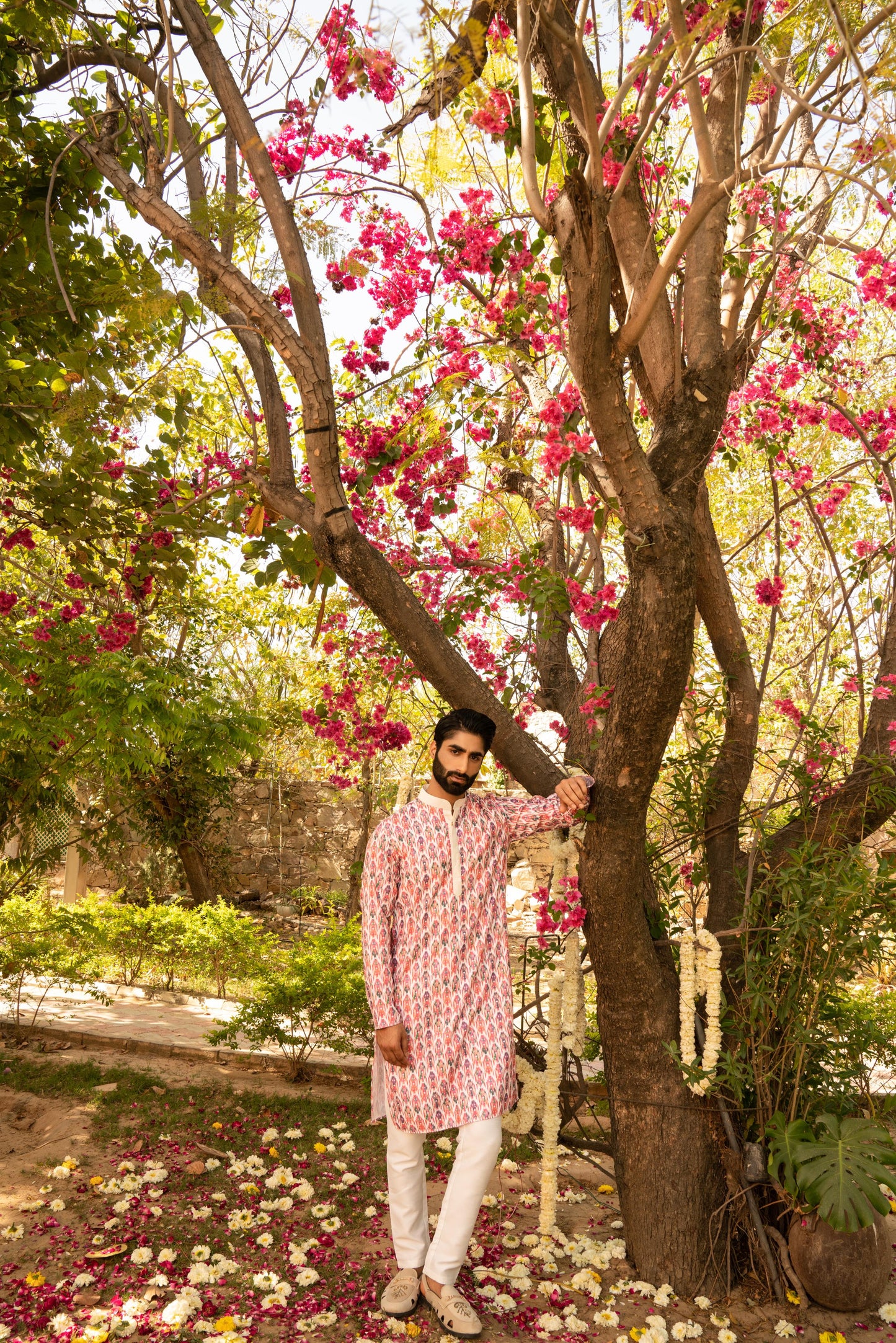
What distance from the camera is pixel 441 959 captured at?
2.60 m

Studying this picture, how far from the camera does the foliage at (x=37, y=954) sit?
4.83 metres

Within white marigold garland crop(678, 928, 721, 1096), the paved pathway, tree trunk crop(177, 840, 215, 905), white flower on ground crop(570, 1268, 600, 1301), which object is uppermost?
tree trunk crop(177, 840, 215, 905)

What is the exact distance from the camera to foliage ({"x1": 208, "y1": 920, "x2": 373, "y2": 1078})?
4098 millimetres

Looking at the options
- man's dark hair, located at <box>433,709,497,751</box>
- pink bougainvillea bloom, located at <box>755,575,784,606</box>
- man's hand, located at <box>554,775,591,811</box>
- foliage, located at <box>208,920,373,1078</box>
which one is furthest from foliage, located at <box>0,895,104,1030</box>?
pink bougainvillea bloom, located at <box>755,575,784,606</box>

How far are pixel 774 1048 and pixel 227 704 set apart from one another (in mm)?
3640

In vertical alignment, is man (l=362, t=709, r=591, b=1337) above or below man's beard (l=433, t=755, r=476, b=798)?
below

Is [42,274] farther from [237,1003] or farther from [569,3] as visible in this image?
[237,1003]

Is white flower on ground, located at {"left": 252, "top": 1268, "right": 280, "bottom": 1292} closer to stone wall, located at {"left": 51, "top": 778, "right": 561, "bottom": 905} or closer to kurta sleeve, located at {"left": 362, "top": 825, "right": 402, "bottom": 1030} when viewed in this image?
kurta sleeve, located at {"left": 362, "top": 825, "right": 402, "bottom": 1030}

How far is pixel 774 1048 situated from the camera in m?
2.71

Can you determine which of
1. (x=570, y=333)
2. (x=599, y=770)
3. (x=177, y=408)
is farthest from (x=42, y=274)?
(x=599, y=770)

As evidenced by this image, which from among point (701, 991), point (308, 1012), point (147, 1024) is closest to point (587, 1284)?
point (701, 991)

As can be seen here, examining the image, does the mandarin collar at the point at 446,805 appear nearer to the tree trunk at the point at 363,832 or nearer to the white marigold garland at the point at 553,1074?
the white marigold garland at the point at 553,1074

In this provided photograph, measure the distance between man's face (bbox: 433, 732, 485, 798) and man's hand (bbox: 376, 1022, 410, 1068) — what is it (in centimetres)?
64

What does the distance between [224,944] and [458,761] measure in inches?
146
